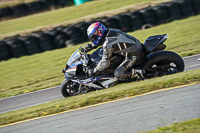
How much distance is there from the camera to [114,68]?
286 inches

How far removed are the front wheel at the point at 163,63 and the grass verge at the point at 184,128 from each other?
293 cm

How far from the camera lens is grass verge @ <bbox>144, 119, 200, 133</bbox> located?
363cm

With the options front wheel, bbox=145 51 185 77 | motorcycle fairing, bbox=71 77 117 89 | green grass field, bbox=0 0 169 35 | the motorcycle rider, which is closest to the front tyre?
motorcycle fairing, bbox=71 77 117 89

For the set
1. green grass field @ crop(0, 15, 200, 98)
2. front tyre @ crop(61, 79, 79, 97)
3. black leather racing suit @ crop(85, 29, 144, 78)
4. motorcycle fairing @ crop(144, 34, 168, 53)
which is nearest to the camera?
motorcycle fairing @ crop(144, 34, 168, 53)

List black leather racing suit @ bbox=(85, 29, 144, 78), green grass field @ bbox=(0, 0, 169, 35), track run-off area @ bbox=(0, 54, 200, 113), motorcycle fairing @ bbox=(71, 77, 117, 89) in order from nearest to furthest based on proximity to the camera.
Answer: black leather racing suit @ bbox=(85, 29, 144, 78) → motorcycle fairing @ bbox=(71, 77, 117, 89) → track run-off area @ bbox=(0, 54, 200, 113) → green grass field @ bbox=(0, 0, 169, 35)

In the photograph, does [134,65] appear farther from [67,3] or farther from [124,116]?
[67,3]

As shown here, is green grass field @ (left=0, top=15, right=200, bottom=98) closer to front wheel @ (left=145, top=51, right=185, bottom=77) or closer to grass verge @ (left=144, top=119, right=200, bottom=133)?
front wheel @ (left=145, top=51, right=185, bottom=77)

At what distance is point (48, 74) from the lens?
10898 millimetres

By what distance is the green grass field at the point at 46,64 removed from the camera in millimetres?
9867

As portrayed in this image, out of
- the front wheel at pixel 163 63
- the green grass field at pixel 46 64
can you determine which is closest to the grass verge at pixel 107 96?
the front wheel at pixel 163 63

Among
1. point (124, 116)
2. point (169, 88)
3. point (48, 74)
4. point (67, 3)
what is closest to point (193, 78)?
point (169, 88)

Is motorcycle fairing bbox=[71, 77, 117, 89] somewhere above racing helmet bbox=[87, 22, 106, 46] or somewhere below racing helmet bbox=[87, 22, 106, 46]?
below

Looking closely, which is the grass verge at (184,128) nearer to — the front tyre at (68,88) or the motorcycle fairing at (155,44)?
the motorcycle fairing at (155,44)

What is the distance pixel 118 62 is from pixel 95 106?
191cm
